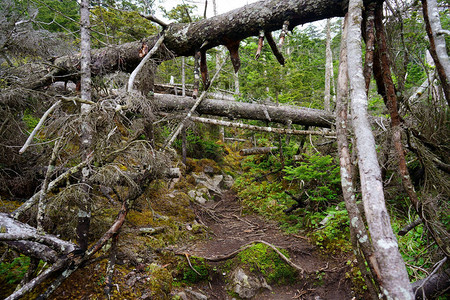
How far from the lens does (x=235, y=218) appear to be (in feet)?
24.9

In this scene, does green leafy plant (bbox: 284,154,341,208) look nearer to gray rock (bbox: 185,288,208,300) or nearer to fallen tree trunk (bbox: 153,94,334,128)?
fallen tree trunk (bbox: 153,94,334,128)

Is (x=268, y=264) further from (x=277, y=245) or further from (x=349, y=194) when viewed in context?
(x=349, y=194)

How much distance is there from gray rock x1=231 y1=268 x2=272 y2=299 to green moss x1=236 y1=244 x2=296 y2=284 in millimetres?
145

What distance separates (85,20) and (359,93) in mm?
4855

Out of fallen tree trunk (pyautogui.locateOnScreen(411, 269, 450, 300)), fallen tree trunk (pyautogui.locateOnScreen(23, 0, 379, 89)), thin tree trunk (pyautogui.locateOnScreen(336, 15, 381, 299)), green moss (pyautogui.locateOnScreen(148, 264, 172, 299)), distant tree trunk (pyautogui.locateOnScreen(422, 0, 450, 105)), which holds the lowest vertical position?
green moss (pyautogui.locateOnScreen(148, 264, 172, 299))

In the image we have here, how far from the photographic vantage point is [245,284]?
4.26m

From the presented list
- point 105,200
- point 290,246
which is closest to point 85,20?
point 105,200

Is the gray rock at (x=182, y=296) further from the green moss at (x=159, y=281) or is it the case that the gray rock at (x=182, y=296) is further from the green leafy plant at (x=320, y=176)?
the green leafy plant at (x=320, y=176)

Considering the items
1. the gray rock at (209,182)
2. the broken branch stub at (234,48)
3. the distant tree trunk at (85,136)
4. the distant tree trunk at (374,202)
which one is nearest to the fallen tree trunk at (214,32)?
the broken branch stub at (234,48)

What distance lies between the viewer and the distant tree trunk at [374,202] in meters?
1.34

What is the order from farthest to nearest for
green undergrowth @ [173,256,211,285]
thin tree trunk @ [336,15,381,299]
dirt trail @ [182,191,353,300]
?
1. green undergrowth @ [173,256,211,285]
2. dirt trail @ [182,191,353,300]
3. thin tree trunk @ [336,15,381,299]

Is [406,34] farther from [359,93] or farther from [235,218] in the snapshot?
[235,218]

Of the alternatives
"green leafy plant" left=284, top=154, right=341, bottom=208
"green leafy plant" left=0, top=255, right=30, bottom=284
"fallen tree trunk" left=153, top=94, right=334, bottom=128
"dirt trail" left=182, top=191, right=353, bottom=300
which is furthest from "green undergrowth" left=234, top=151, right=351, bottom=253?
"green leafy plant" left=0, top=255, right=30, bottom=284

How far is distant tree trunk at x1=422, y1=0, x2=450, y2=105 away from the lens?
283cm
